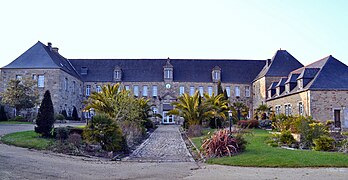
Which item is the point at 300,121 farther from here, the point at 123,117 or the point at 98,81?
the point at 98,81

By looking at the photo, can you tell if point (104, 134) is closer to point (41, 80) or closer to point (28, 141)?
point (28, 141)

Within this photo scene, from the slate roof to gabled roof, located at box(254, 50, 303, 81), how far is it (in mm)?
5063

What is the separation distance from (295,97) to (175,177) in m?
24.1

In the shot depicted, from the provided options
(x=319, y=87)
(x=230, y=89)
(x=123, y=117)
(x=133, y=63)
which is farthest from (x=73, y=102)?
(x=319, y=87)

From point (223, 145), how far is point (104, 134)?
480 centimetres

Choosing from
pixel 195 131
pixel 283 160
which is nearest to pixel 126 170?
pixel 283 160

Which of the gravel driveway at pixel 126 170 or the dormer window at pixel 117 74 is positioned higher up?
the dormer window at pixel 117 74

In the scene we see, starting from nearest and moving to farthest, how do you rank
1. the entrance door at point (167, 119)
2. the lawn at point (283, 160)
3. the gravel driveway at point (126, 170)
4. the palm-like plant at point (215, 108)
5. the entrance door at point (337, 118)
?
1. the gravel driveway at point (126, 170)
2. the lawn at point (283, 160)
3. the palm-like plant at point (215, 108)
4. the entrance door at point (337, 118)
5. the entrance door at point (167, 119)

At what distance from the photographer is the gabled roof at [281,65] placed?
130 ft

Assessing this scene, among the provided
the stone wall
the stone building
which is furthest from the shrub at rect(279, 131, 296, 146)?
the stone wall

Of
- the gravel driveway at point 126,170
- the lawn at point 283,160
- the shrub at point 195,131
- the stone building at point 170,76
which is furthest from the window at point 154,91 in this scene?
the gravel driveway at point 126,170

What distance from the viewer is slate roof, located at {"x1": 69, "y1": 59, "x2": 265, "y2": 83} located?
152 feet

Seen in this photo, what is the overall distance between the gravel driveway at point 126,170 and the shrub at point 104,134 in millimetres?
2700

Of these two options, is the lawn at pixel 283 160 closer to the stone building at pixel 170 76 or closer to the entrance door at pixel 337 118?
the entrance door at pixel 337 118
